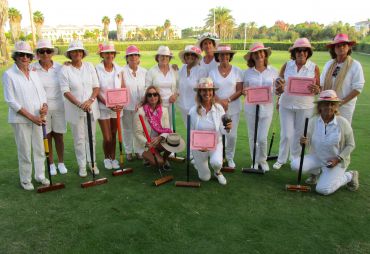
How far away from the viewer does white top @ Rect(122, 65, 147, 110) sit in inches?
227


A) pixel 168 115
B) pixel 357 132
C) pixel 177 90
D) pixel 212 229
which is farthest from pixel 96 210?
pixel 357 132

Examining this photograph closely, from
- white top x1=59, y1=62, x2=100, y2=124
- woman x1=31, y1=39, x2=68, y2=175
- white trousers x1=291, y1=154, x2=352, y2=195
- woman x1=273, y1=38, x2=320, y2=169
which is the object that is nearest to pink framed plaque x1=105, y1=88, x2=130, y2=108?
white top x1=59, y1=62, x2=100, y2=124

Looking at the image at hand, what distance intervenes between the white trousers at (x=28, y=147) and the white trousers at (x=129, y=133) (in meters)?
1.60

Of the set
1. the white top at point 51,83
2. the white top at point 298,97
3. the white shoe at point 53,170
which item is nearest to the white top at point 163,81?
the white top at point 51,83

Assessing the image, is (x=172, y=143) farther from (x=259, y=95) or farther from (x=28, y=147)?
(x=28, y=147)

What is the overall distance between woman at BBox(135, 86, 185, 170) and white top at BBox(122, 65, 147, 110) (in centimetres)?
30

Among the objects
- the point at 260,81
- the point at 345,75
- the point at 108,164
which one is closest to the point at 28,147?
the point at 108,164

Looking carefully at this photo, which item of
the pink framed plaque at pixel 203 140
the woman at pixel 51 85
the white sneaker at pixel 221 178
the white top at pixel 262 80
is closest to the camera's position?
the pink framed plaque at pixel 203 140

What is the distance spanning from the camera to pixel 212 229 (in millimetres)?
3834

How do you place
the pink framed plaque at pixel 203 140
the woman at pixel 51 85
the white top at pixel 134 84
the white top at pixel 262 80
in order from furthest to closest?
the white top at pixel 134 84 → the white top at pixel 262 80 → the woman at pixel 51 85 → the pink framed plaque at pixel 203 140

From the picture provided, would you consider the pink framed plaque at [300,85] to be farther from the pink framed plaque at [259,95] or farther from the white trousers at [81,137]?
the white trousers at [81,137]

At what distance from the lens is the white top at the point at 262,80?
5.26 metres

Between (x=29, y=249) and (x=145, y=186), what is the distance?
1.95 meters

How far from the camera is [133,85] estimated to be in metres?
5.80
